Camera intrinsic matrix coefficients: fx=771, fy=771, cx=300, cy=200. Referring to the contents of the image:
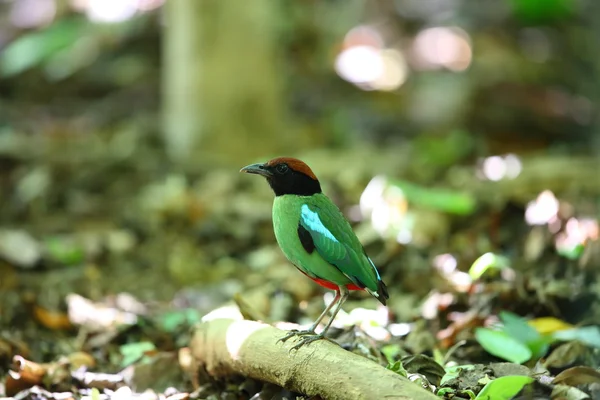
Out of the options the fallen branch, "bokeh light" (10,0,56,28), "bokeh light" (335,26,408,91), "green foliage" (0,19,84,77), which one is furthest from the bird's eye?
"bokeh light" (10,0,56,28)

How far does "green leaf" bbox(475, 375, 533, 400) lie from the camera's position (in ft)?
7.55

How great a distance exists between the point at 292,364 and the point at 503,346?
2.94ft

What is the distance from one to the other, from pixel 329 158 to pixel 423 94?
9.18 ft

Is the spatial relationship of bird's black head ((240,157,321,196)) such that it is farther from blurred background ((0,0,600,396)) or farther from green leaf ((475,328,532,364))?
green leaf ((475,328,532,364))

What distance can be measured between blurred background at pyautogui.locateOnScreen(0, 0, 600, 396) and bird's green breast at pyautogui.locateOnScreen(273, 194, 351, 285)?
537 millimetres

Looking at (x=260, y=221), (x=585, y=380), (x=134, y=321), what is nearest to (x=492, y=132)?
(x=260, y=221)

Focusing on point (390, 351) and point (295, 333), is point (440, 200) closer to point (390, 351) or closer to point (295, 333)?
point (390, 351)

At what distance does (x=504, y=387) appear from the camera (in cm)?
231

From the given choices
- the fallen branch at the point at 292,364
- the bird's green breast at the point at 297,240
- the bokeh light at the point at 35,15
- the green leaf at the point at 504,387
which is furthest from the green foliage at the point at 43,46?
the green leaf at the point at 504,387

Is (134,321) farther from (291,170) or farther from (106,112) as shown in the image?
(106,112)

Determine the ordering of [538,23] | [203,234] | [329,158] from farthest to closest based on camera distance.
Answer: [538,23]
[329,158]
[203,234]

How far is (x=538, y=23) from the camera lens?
986 centimetres

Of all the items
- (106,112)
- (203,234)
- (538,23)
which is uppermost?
(538,23)

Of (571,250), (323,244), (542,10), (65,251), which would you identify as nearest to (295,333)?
(323,244)
